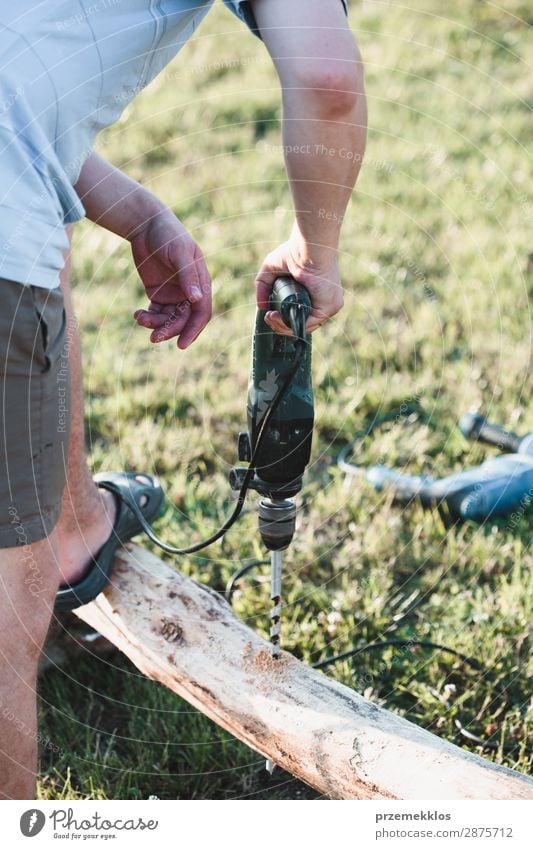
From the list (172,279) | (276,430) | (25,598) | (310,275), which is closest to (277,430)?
(276,430)

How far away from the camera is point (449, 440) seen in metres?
3.13

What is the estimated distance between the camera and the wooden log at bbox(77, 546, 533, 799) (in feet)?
5.45

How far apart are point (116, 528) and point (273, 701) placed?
2.24 ft

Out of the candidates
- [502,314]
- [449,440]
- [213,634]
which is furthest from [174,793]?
[502,314]

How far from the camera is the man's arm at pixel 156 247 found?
1.98 m

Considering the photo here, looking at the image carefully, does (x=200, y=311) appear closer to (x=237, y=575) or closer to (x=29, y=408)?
(x=29, y=408)

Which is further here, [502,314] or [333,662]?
[502,314]

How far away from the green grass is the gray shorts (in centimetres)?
76

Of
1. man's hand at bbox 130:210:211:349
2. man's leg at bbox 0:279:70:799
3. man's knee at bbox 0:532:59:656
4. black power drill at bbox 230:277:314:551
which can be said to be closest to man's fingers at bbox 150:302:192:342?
man's hand at bbox 130:210:211:349

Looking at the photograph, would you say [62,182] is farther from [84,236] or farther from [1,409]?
[84,236]

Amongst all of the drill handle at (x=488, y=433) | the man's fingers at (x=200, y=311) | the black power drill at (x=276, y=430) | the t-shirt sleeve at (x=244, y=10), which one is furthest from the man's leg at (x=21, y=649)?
the drill handle at (x=488, y=433)

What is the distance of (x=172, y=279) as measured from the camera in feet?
6.62

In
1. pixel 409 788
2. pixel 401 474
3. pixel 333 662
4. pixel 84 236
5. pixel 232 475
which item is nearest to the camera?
pixel 409 788

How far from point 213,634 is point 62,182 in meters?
0.99
